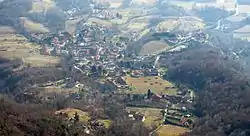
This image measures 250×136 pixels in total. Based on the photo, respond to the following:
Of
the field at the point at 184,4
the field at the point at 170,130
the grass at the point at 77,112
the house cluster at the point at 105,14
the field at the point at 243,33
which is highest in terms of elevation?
the grass at the point at 77,112

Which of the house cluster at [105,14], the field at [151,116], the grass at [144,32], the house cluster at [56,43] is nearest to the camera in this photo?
the field at [151,116]

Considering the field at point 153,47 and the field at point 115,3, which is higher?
the field at point 115,3

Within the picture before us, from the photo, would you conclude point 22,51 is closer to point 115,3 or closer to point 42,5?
point 42,5

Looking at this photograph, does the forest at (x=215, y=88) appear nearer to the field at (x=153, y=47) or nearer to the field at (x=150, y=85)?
the field at (x=150, y=85)

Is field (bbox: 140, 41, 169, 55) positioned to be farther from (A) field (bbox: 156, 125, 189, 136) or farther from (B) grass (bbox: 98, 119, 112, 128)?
(B) grass (bbox: 98, 119, 112, 128)

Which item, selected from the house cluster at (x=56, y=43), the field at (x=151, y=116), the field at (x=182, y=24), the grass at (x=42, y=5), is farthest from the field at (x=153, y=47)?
the grass at (x=42, y=5)

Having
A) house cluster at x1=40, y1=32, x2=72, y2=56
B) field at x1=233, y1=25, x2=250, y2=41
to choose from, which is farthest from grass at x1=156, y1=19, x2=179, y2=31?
house cluster at x1=40, y1=32, x2=72, y2=56

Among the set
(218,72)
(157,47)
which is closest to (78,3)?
(157,47)
